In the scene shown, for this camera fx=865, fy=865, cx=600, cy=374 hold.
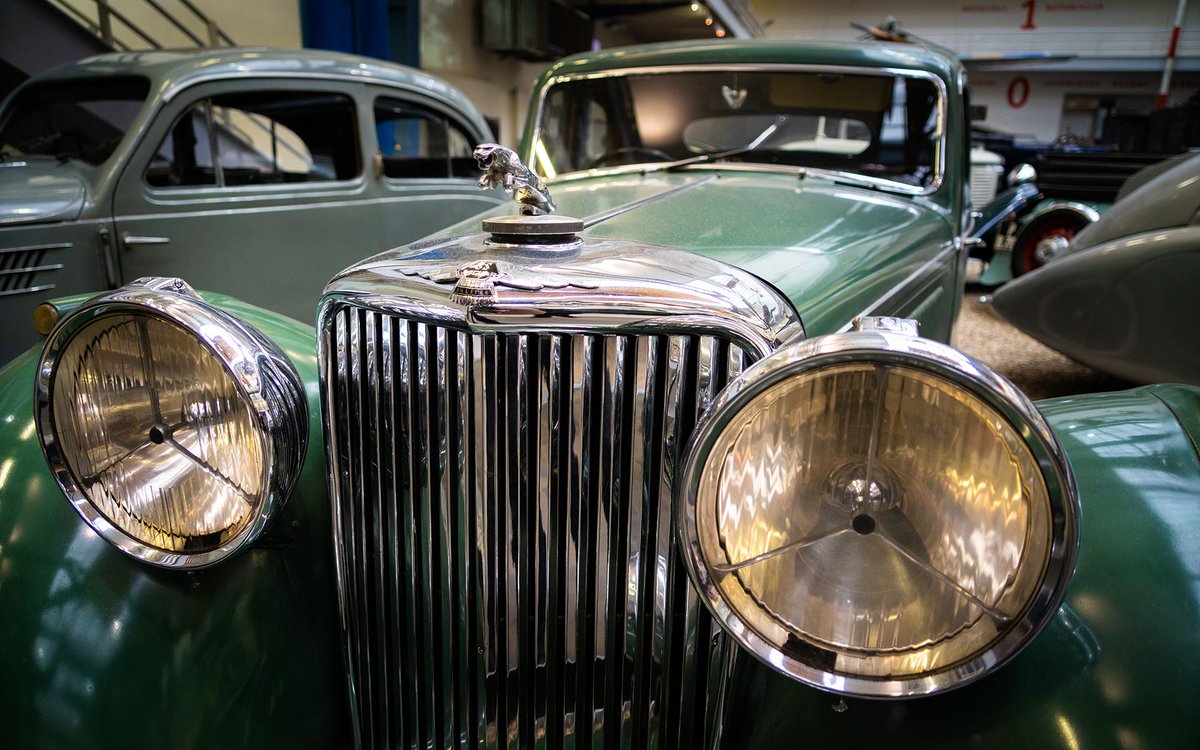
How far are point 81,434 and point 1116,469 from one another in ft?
5.13

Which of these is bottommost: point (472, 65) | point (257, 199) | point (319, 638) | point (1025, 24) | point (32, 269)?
point (319, 638)

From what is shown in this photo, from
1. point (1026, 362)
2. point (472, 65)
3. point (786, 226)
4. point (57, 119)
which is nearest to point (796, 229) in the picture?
point (786, 226)

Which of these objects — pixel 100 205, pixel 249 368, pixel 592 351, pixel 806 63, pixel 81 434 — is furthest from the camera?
pixel 100 205

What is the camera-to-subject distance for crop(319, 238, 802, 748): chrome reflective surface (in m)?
1.14

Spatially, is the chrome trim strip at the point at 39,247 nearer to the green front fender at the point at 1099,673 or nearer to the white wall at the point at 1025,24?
the green front fender at the point at 1099,673

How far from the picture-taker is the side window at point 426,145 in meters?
5.11

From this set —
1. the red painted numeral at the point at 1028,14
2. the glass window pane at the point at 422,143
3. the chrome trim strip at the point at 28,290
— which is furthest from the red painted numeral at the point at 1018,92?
the chrome trim strip at the point at 28,290

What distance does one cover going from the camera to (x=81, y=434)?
54.2 inches

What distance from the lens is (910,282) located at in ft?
7.11

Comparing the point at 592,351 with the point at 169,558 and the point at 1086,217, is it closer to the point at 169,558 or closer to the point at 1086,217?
the point at 169,558

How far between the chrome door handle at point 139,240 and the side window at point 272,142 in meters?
0.31

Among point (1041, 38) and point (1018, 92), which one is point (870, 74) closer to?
point (1041, 38)

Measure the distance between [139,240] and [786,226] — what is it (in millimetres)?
3193

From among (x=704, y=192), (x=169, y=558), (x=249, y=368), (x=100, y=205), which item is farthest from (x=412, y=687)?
(x=100, y=205)
